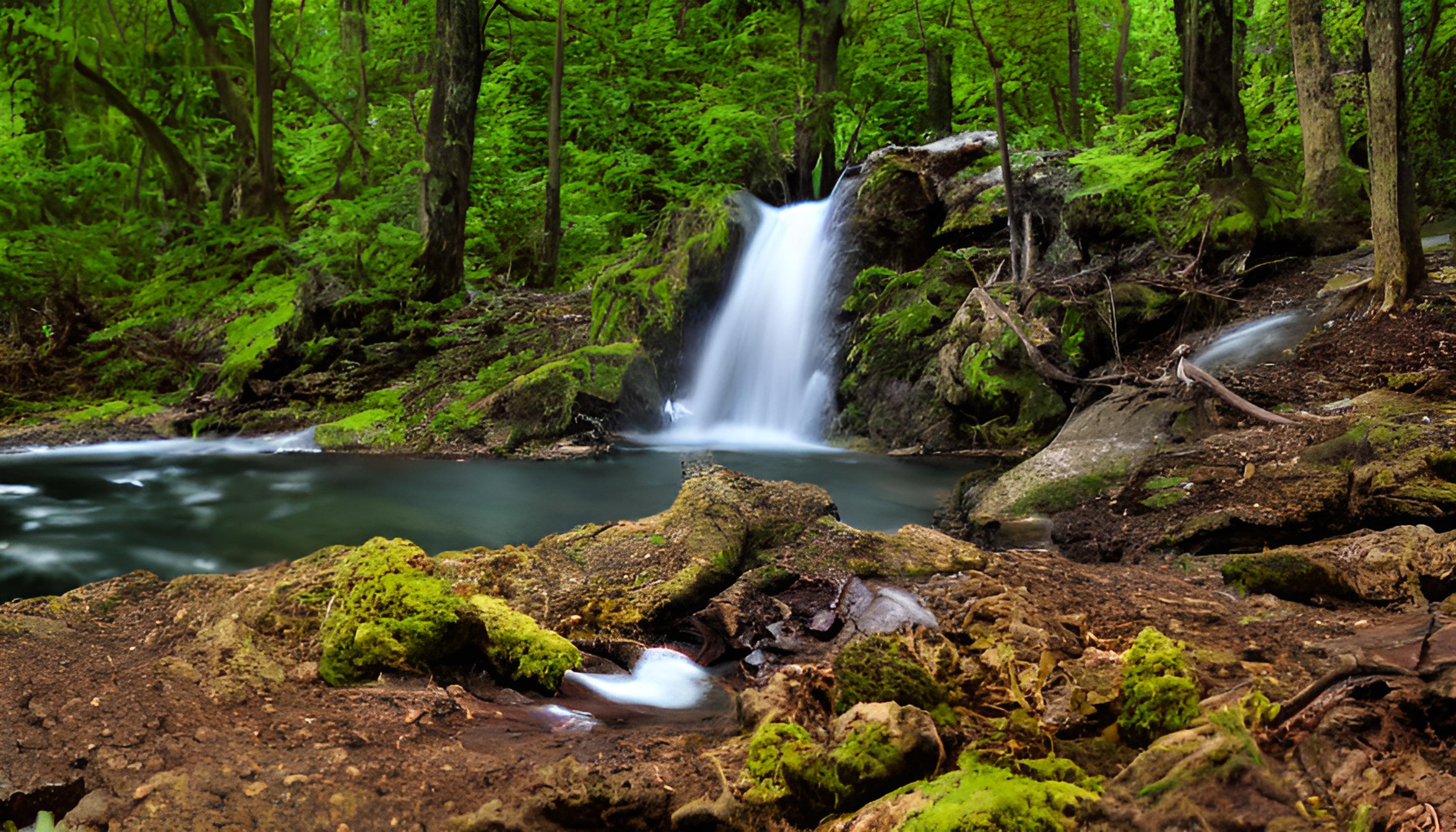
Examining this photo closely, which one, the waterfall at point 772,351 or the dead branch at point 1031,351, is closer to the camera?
the dead branch at point 1031,351

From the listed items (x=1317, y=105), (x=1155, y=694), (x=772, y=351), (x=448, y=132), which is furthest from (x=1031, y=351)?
(x=448, y=132)

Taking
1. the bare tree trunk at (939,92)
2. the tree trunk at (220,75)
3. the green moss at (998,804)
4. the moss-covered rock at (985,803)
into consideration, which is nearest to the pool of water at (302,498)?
the moss-covered rock at (985,803)

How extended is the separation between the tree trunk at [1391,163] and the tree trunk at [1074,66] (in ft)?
30.3

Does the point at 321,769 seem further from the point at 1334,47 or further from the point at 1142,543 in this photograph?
the point at 1334,47

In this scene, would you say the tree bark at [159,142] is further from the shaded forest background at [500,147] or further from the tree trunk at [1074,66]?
the tree trunk at [1074,66]

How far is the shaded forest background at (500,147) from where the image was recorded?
976 cm

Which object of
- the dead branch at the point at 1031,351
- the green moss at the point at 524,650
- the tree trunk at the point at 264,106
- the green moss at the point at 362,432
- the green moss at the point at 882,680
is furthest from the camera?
the tree trunk at the point at 264,106

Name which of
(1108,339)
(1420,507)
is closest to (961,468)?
(1108,339)

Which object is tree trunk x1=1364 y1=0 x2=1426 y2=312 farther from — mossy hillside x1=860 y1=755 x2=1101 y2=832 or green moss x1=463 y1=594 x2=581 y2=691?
green moss x1=463 y1=594 x2=581 y2=691

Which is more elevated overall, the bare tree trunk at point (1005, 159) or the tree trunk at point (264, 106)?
the tree trunk at point (264, 106)

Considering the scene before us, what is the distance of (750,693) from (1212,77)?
10348 mm

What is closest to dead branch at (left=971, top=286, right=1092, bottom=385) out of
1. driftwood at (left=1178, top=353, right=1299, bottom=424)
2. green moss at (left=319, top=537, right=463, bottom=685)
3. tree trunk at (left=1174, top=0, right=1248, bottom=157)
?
driftwood at (left=1178, top=353, right=1299, bottom=424)

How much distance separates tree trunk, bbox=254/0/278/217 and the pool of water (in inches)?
228

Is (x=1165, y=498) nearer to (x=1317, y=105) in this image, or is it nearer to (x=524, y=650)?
(x=524, y=650)
